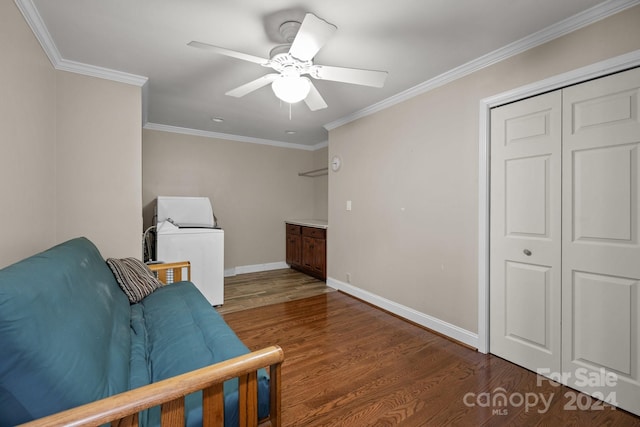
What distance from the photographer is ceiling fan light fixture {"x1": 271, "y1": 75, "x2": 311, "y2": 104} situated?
175cm

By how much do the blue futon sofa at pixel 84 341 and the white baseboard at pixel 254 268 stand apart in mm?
2890

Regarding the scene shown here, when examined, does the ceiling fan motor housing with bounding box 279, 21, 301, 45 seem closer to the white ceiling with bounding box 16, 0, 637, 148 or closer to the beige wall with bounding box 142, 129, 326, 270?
the white ceiling with bounding box 16, 0, 637, 148

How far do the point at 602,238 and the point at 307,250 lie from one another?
138 inches

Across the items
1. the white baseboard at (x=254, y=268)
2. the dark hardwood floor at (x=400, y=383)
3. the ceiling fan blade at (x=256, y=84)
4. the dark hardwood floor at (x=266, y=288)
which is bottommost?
the dark hardwood floor at (x=400, y=383)

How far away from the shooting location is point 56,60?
2236 millimetres

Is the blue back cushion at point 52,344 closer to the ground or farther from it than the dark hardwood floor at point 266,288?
farther from it

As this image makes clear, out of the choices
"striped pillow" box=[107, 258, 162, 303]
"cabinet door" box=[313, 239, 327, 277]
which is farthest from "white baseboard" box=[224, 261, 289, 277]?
"striped pillow" box=[107, 258, 162, 303]

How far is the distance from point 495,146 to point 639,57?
83cm

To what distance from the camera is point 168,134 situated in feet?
13.8

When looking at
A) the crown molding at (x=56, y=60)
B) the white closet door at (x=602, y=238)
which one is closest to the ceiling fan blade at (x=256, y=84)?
the crown molding at (x=56, y=60)

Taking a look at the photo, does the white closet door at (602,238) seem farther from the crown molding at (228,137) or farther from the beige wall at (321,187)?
the crown molding at (228,137)

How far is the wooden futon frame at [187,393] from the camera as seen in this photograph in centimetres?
73

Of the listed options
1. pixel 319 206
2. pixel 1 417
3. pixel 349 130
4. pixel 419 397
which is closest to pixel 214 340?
pixel 1 417

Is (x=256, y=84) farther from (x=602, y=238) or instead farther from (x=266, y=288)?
(x=266, y=288)
